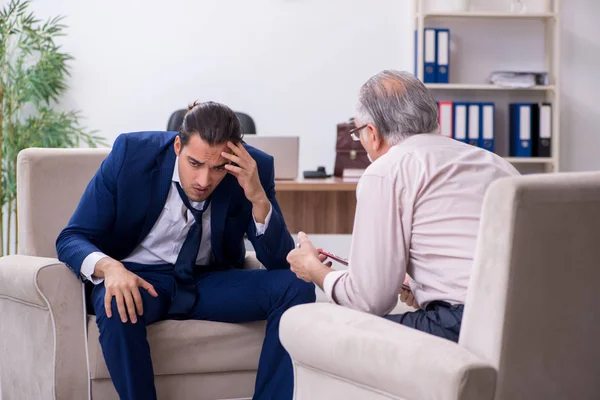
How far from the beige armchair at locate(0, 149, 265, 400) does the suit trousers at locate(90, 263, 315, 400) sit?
54 mm

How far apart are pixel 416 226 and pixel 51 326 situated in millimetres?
1106

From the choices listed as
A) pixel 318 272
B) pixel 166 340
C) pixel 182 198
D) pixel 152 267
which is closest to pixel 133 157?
pixel 182 198

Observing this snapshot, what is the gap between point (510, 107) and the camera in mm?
5000

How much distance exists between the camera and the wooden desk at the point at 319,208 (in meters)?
3.72

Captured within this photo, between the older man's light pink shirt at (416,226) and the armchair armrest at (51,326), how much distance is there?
87cm

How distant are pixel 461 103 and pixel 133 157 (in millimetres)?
3053

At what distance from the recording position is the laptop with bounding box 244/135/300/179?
3557mm

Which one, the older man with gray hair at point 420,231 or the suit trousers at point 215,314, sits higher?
the older man with gray hair at point 420,231

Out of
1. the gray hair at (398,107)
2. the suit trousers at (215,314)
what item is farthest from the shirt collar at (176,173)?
the gray hair at (398,107)

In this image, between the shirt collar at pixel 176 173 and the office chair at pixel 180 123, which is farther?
the office chair at pixel 180 123

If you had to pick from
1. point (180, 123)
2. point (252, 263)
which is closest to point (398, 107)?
point (252, 263)

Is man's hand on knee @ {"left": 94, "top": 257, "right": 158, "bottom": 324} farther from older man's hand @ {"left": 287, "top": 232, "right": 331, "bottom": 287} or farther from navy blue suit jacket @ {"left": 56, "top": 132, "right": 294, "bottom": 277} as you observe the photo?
older man's hand @ {"left": 287, "top": 232, "right": 331, "bottom": 287}

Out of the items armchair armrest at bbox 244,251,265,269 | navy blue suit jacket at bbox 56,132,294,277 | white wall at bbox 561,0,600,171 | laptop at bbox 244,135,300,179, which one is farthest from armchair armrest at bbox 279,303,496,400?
white wall at bbox 561,0,600,171

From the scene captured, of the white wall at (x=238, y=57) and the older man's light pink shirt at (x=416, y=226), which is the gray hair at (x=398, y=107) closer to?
the older man's light pink shirt at (x=416, y=226)
